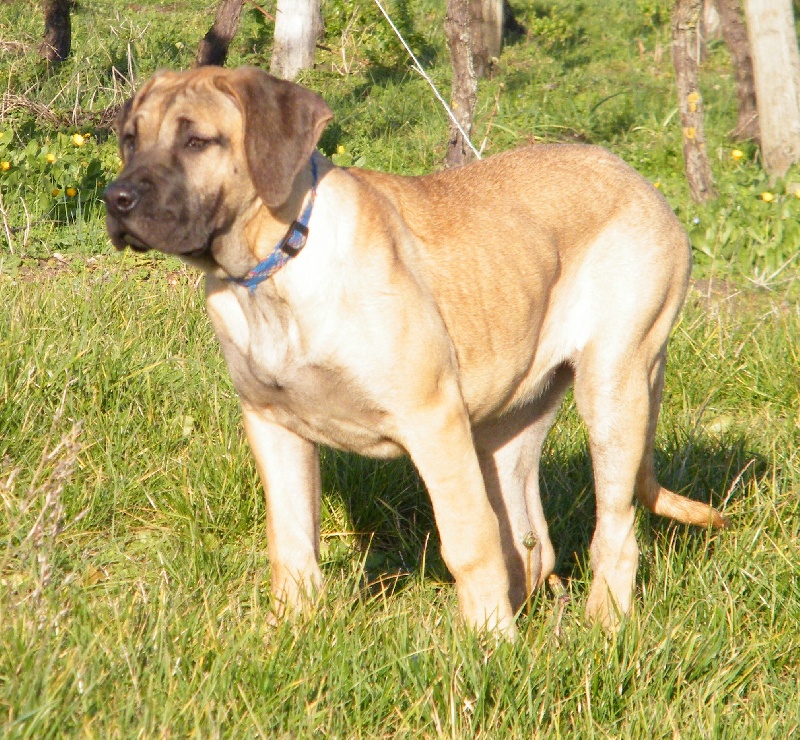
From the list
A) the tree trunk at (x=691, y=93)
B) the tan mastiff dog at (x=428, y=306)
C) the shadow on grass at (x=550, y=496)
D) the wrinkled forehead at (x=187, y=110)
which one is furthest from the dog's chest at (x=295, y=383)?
the tree trunk at (x=691, y=93)

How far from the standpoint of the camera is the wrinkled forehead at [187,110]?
127 inches

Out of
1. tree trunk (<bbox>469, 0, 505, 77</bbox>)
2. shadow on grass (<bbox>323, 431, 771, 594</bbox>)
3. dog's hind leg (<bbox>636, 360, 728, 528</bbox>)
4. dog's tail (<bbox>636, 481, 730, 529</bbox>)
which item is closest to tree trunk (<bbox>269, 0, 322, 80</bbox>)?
tree trunk (<bbox>469, 0, 505, 77</bbox>)

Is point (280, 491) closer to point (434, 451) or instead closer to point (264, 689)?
point (434, 451)

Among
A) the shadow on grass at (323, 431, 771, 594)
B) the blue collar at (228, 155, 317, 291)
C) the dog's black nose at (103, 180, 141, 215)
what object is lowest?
the shadow on grass at (323, 431, 771, 594)

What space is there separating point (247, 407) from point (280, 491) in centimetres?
30

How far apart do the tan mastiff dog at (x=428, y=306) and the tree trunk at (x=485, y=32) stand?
8.46 m

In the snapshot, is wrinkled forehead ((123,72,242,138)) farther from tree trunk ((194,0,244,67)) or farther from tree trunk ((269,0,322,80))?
tree trunk ((269,0,322,80))

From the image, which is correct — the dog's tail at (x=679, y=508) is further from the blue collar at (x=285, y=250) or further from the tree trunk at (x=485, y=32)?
the tree trunk at (x=485, y=32)

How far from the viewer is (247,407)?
3604 mm

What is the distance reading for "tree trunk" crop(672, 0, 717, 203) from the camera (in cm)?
731

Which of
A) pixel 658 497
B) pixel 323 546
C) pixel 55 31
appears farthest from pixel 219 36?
pixel 658 497

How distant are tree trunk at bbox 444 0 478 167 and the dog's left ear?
3.14 metres

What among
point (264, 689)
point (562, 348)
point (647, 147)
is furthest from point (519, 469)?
point (647, 147)

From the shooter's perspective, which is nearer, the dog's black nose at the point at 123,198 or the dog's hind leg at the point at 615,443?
the dog's black nose at the point at 123,198
